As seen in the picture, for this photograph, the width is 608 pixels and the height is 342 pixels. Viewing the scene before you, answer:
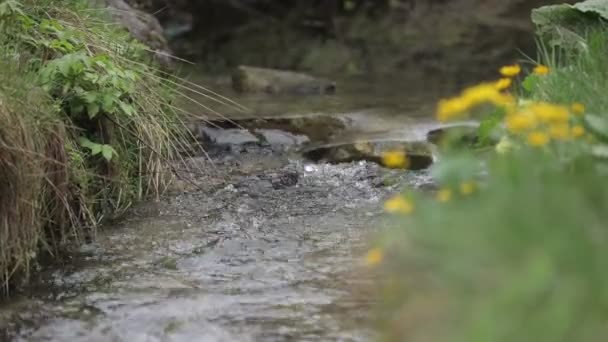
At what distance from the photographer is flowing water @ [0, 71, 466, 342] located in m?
3.45

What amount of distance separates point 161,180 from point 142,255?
89 cm

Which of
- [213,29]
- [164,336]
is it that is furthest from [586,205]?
[213,29]

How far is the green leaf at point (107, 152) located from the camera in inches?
174

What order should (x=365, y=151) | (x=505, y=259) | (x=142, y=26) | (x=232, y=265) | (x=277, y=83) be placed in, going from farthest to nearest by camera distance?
(x=277, y=83), (x=142, y=26), (x=365, y=151), (x=232, y=265), (x=505, y=259)

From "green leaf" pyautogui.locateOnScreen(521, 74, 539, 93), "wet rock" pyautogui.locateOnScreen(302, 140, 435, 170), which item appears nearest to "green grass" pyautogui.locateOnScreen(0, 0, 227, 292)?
"wet rock" pyautogui.locateOnScreen(302, 140, 435, 170)

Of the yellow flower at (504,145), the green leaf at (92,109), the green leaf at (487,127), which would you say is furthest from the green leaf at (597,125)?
the green leaf at (92,109)

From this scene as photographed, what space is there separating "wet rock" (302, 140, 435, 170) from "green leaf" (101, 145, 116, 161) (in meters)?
2.00

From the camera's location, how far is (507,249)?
220cm

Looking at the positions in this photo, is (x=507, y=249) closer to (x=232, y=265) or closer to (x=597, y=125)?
(x=597, y=125)

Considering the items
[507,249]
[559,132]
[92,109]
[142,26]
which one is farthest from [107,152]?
[142,26]

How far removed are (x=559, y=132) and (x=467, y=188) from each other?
1.08 ft

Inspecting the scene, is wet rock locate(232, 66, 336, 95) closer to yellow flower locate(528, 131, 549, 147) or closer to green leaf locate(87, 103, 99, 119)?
green leaf locate(87, 103, 99, 119)

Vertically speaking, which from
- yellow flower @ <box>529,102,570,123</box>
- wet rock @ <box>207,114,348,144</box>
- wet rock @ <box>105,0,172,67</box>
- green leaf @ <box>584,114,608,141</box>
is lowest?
wet rock @ <box>207,114,348,144</box>

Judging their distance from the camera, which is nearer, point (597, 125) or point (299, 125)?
point (597, 125)
